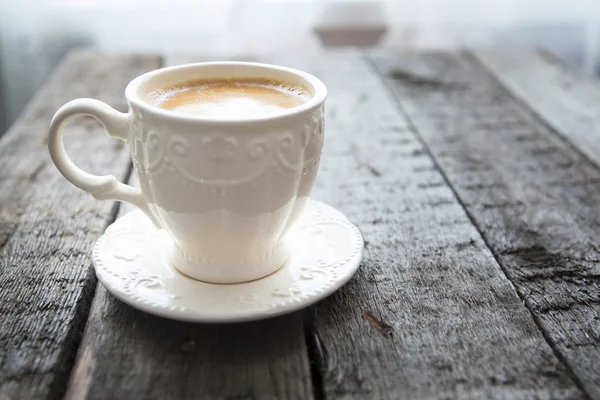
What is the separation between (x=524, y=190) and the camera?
0.80m

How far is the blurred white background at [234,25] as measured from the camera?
1881mm

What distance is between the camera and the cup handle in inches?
22.3

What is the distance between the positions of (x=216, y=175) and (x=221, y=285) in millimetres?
107

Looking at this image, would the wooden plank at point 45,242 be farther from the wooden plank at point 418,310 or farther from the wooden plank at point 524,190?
the wooden plank at point 524,190

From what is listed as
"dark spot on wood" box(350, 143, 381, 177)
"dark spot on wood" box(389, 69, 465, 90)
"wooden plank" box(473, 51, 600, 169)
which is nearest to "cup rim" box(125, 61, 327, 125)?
"dark spot on wood" box(350, 143, 381, 177)

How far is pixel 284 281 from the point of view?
0.57m

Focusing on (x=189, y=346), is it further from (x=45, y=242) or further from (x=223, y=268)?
(x=45, y=242)

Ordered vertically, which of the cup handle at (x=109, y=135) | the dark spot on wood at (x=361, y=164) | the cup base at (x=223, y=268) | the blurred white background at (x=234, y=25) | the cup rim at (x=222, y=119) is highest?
the cup rim at (x=222, y=119)

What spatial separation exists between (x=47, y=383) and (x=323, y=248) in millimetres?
274

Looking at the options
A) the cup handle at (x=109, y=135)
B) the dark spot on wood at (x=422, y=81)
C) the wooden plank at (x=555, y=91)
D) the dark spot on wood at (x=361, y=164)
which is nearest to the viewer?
the cup handle at (x=109, y=135)

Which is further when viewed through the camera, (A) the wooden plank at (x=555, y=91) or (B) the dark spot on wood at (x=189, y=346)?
(A) the wooden plank at (x=555, y=91)

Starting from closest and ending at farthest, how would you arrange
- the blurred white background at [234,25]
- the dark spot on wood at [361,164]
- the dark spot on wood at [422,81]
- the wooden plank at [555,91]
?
the dark spot on wood at [361,164] < the wooden plank at [555,91] < the dark spot on wood at [422,81] < the blurred white background at [234,25]

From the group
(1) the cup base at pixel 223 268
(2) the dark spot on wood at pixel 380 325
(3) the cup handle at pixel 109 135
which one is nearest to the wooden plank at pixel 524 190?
(2) the dark spot on wood at pixel 380 325

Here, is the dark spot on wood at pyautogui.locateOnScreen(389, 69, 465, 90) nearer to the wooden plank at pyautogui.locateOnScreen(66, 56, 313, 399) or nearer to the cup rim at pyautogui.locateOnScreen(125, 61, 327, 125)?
the cup rim at pyautogui.locateOnScreen(125, 61, 327, 125)
